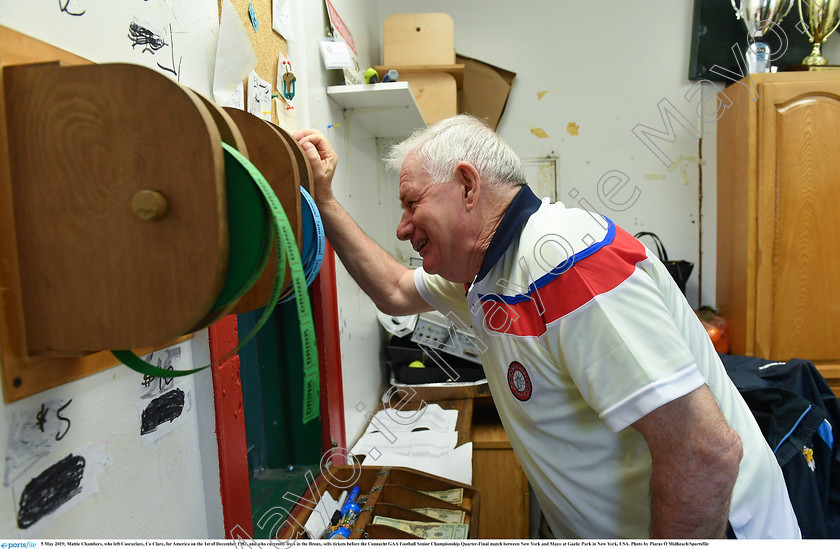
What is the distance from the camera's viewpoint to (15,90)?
442 millimetres

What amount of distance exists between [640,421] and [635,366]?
0.31ft

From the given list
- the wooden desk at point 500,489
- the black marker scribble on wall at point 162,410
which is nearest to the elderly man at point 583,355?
the black marker scribble on wall at point 162,410

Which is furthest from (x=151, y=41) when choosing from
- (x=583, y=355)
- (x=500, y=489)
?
(x=500, y=489)

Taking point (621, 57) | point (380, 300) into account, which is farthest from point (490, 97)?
point (380, 300)

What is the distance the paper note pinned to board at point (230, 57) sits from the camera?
0.88m

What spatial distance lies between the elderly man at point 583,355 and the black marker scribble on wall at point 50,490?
22.6 inches

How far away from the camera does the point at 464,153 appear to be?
98 cm

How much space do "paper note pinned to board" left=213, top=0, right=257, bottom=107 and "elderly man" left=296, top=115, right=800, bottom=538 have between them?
16cm

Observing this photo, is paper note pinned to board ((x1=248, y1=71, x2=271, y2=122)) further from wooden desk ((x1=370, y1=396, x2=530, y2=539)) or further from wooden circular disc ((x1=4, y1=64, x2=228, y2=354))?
wooden desk ((x1=370, y1=396, x2=530, y2=539))

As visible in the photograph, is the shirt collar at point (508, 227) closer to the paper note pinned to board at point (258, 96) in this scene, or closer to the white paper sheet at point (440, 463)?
the paper note pinned to board at point (258, 96)

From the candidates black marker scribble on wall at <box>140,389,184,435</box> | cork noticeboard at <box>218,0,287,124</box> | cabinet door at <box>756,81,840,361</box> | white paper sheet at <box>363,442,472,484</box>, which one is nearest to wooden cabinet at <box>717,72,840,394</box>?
cabinet door at <box>756,81,840,361</box>

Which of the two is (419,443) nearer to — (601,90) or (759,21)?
(601,90)

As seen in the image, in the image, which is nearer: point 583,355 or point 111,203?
point 111,203

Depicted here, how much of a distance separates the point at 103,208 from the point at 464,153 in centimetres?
67
